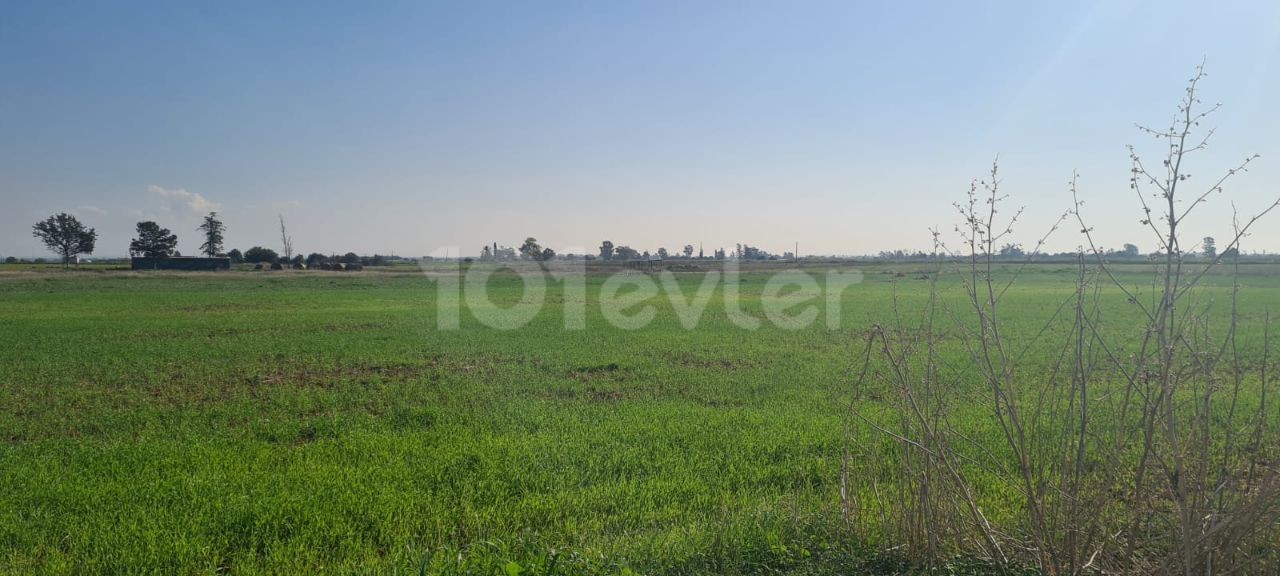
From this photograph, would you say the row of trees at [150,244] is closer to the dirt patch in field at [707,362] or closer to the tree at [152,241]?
the tree at [152,241]

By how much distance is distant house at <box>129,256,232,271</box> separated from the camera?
56281 mm

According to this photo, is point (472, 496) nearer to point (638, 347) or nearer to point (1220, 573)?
point (1220, 573)

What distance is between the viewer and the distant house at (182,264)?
185ft

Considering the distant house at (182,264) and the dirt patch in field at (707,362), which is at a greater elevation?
the distant house at (182,264)

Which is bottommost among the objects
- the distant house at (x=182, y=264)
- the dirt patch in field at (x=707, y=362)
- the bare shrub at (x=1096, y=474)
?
the dirt patch in field at (x=707, y=362)

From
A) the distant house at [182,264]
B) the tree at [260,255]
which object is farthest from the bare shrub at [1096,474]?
the tree at [260,255]

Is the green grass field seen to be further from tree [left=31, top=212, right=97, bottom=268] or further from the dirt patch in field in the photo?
tree [left=31, top=212, right=97, bottom=268]

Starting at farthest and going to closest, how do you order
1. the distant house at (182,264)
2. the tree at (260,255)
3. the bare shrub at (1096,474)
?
the tree at (260,255) < the distant house at (182,264) < the bare shrub at (1096,474)

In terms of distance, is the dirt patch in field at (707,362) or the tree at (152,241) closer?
the dirt patch in field at (707,362)

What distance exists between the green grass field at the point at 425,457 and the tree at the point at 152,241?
85821mm

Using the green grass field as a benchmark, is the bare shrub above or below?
above

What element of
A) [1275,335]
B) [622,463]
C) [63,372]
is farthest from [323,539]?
[1275,335]

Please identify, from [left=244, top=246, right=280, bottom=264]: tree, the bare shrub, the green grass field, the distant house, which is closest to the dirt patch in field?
the green grass field

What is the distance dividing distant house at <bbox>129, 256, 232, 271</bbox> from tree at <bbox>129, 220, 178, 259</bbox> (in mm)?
30056
